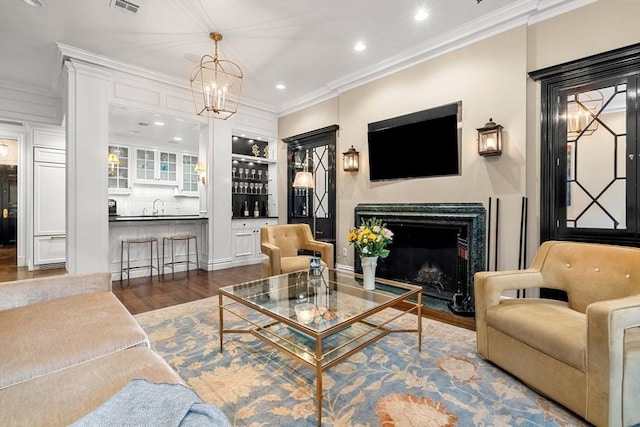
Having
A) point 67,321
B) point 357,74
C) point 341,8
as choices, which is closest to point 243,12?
point 341,8

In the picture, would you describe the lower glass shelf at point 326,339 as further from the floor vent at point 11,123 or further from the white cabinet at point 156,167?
the white cabinet at point 156,167

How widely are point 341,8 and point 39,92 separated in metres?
Answer: 5.17

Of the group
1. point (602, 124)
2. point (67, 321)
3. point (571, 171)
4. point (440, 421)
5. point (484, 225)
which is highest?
point (602, 124)

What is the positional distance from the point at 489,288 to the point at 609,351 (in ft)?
2.33

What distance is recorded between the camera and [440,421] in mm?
1552

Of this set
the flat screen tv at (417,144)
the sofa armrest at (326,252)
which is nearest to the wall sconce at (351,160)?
the flat screen tv at (417,144)

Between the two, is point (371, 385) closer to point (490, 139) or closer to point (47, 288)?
point (47, 288)

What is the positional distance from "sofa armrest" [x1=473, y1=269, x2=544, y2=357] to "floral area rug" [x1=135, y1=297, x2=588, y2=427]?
19cm

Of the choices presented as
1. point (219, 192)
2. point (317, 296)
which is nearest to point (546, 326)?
point (317, 296)

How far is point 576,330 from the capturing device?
5.39ft

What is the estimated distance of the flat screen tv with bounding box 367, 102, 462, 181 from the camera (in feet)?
11.8

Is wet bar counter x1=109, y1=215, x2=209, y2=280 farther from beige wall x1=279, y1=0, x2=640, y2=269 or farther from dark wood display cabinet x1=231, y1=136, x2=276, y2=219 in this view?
beige wall x1=279, y1=0, x2=640, y2=269

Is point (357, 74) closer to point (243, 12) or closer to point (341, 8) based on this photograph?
point (341, 8)

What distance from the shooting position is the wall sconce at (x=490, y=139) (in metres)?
3.15
